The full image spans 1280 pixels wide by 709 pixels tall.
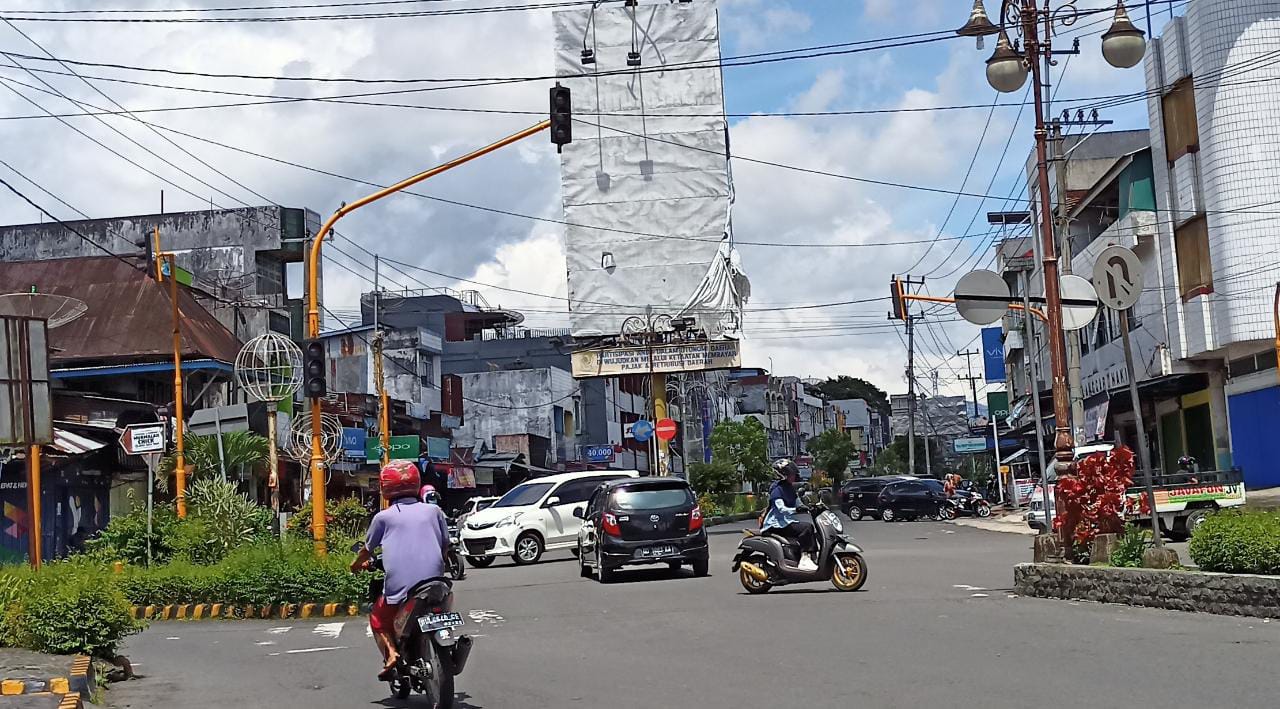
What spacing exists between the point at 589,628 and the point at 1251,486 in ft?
94.3

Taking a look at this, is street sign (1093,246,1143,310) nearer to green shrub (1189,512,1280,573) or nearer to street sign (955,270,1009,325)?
green shrub (1189,512,1280,573)

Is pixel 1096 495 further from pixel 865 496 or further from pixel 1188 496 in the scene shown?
pixel 865 496

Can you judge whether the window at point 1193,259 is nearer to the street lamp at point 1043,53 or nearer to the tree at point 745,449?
the street lamp at point 1043,53

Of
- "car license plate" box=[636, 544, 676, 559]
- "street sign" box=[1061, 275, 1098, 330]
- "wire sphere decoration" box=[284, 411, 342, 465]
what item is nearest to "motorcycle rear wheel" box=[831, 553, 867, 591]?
"street sign" box=[1061, 275, 1098, 330]

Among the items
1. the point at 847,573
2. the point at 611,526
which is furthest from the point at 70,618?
the point at 611,526

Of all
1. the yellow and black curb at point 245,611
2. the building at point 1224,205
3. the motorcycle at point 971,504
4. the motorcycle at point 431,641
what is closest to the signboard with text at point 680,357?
the motorcycle at point 971,504

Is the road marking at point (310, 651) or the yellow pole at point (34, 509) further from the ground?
the yellow pole at point (34, 509)

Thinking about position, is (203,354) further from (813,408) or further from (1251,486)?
(813,408)

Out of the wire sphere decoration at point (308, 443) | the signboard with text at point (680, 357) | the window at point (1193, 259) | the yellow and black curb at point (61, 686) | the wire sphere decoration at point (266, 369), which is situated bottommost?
the yellow and black curb at point (61, 686)

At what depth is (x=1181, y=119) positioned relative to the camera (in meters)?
37.7

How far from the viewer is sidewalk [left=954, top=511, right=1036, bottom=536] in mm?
38984

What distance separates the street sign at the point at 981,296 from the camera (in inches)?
660

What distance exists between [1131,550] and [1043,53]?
648 cm

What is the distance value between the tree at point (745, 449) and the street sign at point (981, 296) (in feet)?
192
